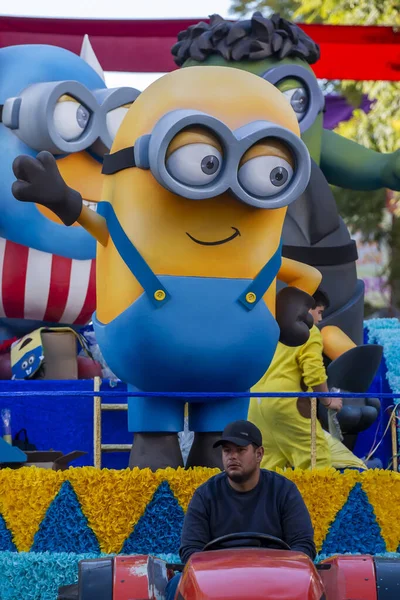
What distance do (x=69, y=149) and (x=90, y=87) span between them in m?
0.84

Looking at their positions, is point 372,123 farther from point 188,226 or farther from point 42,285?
point 188,226

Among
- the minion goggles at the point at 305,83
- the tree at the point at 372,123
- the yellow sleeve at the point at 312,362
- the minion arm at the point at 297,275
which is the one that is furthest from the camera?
the tree at the point at 372,123

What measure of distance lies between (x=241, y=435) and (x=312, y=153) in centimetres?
392

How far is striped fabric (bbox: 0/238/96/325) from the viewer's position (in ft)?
25.3

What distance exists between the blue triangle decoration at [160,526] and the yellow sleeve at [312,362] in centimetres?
143

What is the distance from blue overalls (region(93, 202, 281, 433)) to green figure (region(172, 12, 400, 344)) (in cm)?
190

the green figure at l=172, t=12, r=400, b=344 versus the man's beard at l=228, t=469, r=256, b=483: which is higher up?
the green figure at l=172, t=12, r=400, b=344

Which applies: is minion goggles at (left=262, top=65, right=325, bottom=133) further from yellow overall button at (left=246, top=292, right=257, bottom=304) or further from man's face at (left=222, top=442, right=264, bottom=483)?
man's face at (left=222, top=442, right=264, bottom=483)

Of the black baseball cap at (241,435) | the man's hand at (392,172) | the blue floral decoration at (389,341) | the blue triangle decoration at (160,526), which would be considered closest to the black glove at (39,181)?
the blue triangle decoration at (160,526)

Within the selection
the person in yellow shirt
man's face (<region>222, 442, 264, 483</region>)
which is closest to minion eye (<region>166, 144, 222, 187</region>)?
man's face (<region>222, 442, 264, 483</region>)

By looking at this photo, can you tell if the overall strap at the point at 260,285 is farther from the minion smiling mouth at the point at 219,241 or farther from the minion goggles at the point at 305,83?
the minion goggles at the point at 305,83

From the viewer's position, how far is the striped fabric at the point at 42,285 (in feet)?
25.3

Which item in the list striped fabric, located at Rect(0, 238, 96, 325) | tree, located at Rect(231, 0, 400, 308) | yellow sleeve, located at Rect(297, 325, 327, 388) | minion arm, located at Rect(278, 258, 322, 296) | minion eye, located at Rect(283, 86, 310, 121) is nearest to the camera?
minion arm, located at Rect(278, 258, 322, 296)

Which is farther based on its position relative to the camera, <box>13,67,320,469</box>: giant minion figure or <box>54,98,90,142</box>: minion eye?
<box>54,98,90,142</box>: minion eye
